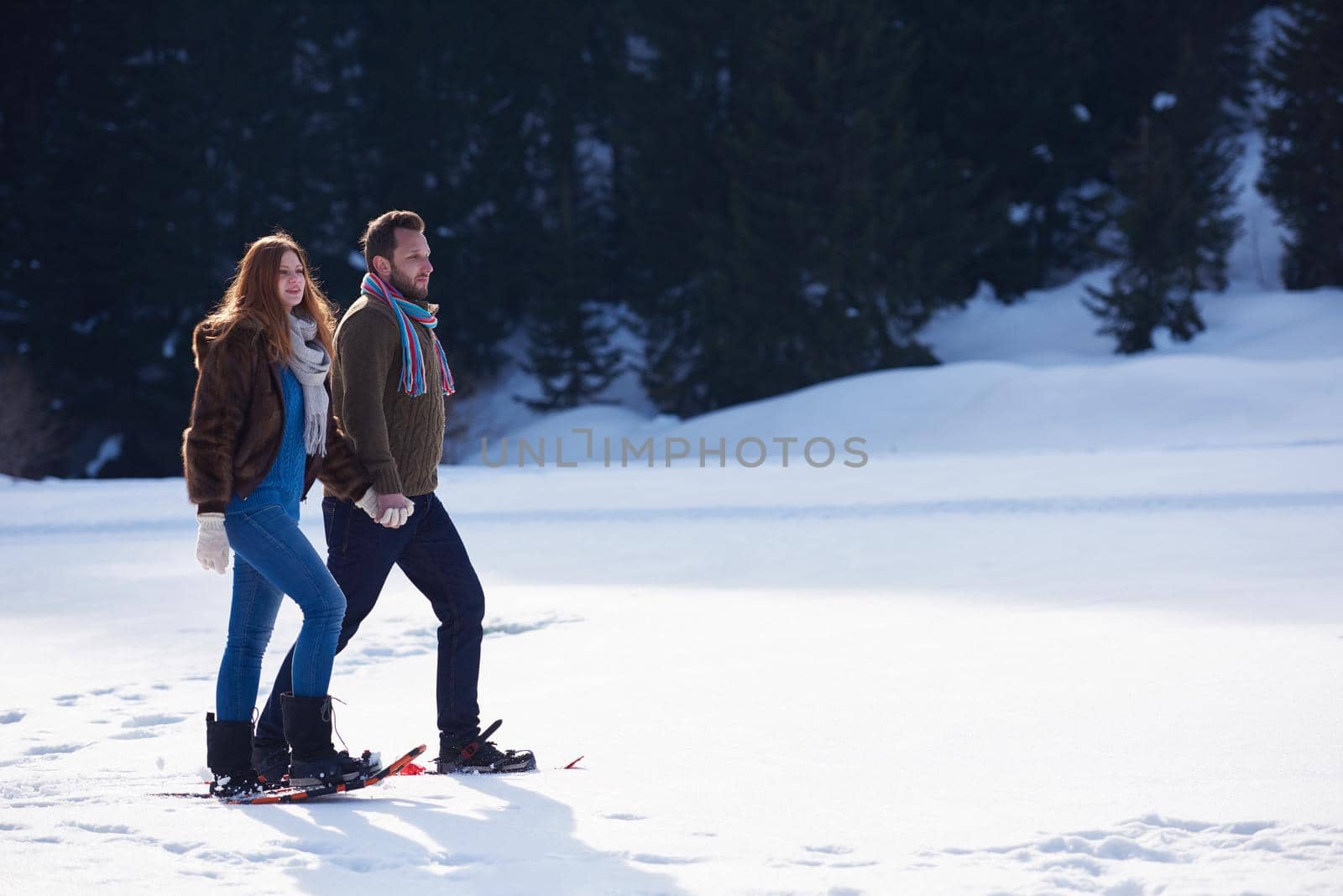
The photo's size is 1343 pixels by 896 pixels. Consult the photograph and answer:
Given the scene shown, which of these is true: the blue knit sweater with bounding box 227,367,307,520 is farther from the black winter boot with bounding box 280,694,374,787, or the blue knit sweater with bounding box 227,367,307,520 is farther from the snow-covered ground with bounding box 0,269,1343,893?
the snow-covered ground with bounding box 0,269,1343,893

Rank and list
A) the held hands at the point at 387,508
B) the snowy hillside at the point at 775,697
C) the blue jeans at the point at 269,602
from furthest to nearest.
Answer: the held hands at the point at 387,508 < the blue jeans at the point at 269,602 < the snowy hillside at the point at 775,697

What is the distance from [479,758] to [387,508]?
0.96 meters

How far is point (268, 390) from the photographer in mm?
4066

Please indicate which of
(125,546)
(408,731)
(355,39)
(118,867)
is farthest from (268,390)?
(355,39)

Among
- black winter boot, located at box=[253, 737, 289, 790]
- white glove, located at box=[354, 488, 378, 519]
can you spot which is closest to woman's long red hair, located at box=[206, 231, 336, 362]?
white glove, located at box=[354, 488, 378, 519]

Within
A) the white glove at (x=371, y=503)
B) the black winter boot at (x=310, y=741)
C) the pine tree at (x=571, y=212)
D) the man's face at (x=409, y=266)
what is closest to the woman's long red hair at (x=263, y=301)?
the man's face at (x=409, y=266)

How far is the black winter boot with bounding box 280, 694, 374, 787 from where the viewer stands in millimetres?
4191

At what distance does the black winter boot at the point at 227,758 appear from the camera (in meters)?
4.25

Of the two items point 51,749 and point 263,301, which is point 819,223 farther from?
point 263,301

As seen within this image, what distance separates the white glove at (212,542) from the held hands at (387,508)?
0.47 meters

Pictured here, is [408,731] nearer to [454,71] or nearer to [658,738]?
[658,738]

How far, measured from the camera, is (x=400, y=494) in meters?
4.24

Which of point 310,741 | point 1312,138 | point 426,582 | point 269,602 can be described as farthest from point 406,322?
point 1312,138

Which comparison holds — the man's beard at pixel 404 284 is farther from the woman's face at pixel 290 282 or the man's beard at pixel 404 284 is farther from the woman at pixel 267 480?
the woman's face at pixel 290 282
